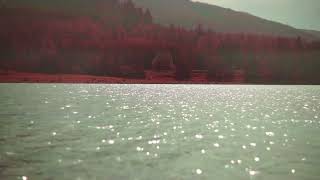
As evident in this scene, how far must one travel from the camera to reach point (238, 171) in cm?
3584

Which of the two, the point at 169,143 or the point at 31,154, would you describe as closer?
the point at 31,154

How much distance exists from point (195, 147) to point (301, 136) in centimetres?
2061

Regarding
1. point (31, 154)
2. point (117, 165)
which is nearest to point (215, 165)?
point (117, 165)

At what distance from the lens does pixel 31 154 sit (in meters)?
40.7

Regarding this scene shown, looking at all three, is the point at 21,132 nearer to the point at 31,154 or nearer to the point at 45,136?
the point at 45,136

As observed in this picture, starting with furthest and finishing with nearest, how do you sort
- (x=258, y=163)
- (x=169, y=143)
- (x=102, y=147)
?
(x=169, y=143)
(x=102, y=147)
(x=258, y=163)

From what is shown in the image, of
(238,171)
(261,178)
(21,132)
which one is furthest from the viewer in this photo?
(21,132)

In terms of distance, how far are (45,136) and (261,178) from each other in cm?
2901

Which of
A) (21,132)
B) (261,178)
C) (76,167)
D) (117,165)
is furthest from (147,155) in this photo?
(21,132)

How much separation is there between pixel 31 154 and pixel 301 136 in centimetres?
3669

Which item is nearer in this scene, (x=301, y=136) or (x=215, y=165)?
(x=215, y=165)

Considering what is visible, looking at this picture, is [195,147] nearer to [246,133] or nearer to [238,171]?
[238,171]

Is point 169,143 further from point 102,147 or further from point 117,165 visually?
point 117,165

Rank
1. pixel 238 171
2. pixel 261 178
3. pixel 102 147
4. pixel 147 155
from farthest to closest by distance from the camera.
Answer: pixel 102 147 < pixel 147 155 < pixel 238 171 < pixel 261 178
